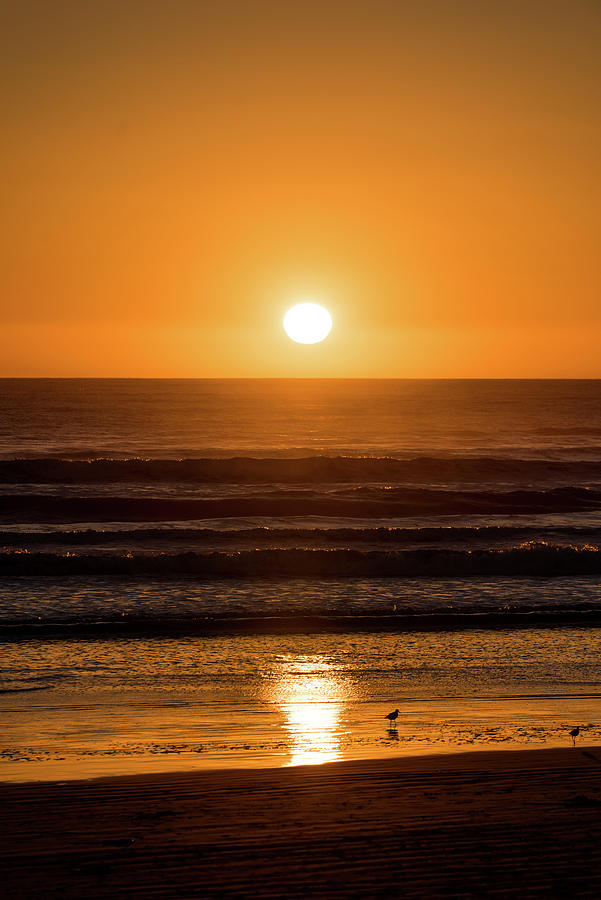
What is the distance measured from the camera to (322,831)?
602 centimetres

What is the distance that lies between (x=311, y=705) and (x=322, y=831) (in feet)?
11.1

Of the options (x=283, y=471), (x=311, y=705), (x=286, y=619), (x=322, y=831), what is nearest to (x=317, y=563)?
(x=286, y=619)

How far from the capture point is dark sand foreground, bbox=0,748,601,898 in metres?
5.28

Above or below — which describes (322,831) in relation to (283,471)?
below

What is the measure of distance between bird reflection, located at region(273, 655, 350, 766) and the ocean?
0.13 feet

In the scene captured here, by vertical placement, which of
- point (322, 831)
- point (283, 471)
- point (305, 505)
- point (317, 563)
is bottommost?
point (322, 831)

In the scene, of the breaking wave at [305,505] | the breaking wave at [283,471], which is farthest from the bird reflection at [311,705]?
the breaking wave at [283,471]

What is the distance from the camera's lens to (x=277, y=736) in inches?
327

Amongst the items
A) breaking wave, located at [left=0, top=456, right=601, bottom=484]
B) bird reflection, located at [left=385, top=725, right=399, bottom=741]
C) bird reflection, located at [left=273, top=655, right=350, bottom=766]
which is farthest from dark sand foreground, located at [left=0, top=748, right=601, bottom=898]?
breaking wave, located at [left=0, top=456, right=601, bottom=484]

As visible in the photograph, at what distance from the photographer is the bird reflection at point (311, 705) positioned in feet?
25.8

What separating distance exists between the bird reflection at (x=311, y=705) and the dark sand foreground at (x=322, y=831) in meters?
0.56

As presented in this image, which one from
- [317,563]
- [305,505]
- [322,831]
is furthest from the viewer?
[305,505]

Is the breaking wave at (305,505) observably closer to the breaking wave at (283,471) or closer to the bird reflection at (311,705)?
the breaking wave at (283,471)

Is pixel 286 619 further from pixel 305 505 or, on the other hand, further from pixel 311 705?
pixel 305 505
